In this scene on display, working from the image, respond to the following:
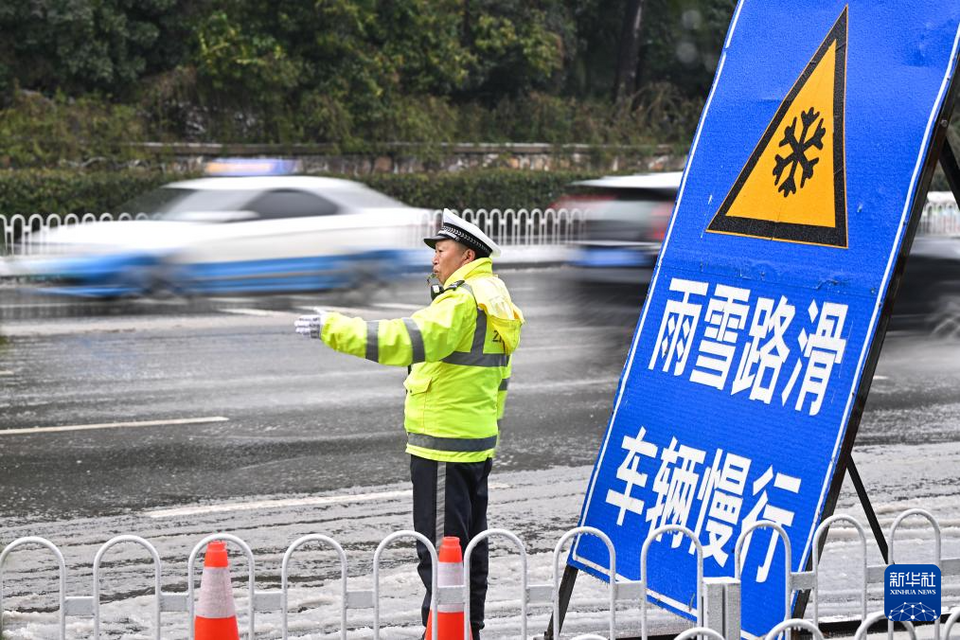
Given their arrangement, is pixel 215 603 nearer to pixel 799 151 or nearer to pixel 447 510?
pixel 447 510

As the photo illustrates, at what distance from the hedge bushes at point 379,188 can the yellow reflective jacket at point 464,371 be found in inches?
757

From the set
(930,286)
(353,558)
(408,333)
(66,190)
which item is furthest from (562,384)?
(66,190)

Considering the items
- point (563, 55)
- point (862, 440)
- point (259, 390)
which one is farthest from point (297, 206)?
point (563, 55)

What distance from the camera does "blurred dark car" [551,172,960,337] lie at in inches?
577

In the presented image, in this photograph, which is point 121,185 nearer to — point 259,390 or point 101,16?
point 101,16

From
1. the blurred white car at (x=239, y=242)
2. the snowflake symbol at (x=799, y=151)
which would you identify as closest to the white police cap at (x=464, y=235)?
the snowflake symbol at (x=799, y=151)

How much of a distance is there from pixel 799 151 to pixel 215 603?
2490 mm

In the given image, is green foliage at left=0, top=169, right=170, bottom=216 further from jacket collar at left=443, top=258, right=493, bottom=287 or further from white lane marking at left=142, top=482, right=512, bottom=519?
jacket collar at left=443, top=258, right=493, bottom=287

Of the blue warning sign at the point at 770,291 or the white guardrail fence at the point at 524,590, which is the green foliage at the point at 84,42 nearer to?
the blue warning sign at the point at 770,291

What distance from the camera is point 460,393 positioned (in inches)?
224

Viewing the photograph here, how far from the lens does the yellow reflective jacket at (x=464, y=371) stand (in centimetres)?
555

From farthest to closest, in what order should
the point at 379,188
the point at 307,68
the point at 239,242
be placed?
the point at 307,68 < the point at 379,188 < the point at 239,242

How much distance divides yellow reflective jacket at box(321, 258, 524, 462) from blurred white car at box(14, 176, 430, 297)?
12135mm

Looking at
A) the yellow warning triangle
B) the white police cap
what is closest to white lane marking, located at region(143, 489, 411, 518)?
the white police cap
